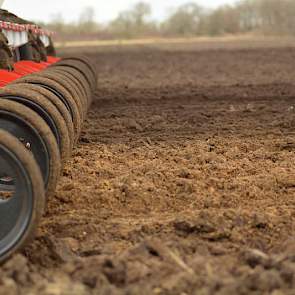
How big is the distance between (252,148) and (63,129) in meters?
2.62

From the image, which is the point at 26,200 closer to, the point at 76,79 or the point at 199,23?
the point at 76,79

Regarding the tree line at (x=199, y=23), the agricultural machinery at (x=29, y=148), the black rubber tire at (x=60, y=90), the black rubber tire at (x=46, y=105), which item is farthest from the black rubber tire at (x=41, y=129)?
the tree line at (x=199, y=23)

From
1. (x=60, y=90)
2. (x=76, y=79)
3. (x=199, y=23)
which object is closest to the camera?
(x=60, y=90)

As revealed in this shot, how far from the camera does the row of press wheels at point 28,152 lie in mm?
3186

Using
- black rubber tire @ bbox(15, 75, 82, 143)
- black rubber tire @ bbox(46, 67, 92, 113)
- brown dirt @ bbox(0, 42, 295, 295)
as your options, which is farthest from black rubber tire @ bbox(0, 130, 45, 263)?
black rubber tire @ bbox(46, 67, 92, 113)

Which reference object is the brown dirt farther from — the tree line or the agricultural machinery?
the tree line

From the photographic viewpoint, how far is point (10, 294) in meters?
2.64

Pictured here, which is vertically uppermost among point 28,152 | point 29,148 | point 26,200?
point 28,152

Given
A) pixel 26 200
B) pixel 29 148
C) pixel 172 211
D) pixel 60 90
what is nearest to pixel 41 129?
pixel 29 148

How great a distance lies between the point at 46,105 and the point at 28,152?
114 centimetres

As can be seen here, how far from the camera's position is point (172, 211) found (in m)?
4.20

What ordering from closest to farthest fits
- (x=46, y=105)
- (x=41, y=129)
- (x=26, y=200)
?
(x=26, y=200) → (x=41, y=129) → (x=46, y=105)

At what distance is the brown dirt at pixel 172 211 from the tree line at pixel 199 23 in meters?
55.8

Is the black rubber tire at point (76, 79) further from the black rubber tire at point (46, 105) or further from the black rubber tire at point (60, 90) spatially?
the black rubber tire at point (46, 105)
